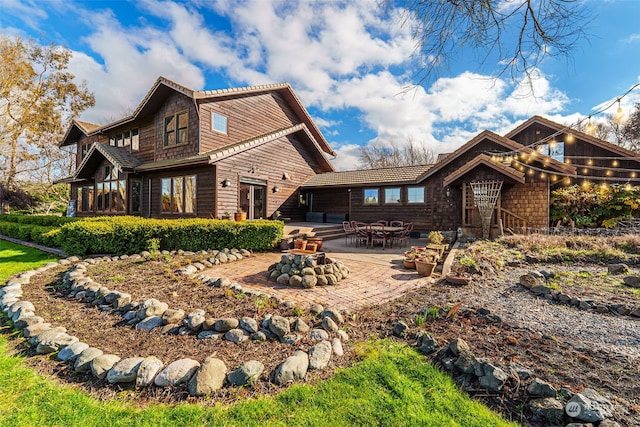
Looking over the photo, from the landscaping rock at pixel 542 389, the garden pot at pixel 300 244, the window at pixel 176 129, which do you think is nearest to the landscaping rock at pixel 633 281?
the landscaping rock at pixel 542 389

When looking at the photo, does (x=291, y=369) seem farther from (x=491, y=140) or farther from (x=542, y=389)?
(x=491, y=140)

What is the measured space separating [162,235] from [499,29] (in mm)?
9026

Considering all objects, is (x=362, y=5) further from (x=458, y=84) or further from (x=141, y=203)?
(x=141, y=203)

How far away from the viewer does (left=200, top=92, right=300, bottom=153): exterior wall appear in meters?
12.5

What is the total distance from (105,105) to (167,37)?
1113 inches

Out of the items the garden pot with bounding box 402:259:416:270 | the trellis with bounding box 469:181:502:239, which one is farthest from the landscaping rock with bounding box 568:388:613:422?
the trellis with bounding box 469:181:502:239

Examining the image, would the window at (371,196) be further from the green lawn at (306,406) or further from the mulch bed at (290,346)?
the green lawn at (306,406)

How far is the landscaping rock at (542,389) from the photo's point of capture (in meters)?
2.06

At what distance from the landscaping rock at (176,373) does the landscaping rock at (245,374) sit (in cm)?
37

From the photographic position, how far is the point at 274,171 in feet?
47.0

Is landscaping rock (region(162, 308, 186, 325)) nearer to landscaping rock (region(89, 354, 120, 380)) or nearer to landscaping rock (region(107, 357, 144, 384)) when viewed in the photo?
landscaping rock (region(89, 354, 120, 380))

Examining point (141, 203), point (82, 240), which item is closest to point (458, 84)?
point (82, 240)

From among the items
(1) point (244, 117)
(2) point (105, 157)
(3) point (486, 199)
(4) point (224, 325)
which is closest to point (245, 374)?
(4) point (224, 325)

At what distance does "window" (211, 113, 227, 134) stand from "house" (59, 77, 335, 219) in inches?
1.8
